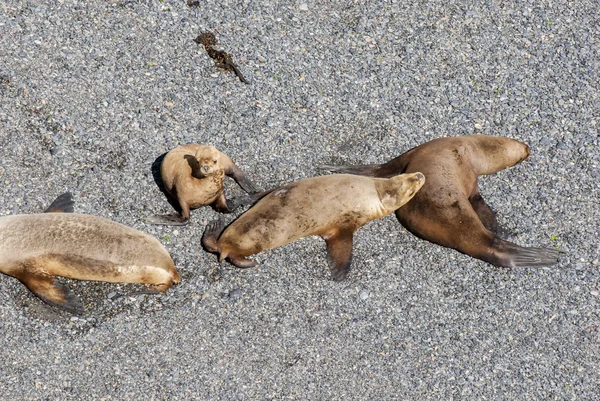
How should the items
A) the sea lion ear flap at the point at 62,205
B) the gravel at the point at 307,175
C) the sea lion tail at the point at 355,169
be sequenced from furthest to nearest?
1. the sea lion tail at the point at 355,169
2. the sea lion ear flap at the point at 62,205
3. the gravel at the point at 307,175

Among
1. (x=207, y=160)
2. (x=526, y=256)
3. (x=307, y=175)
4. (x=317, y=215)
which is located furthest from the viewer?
(x=307, y=175)

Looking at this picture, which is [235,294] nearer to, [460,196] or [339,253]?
[339,253]

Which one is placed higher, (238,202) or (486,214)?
(238,202)

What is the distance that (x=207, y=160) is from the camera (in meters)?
6.22

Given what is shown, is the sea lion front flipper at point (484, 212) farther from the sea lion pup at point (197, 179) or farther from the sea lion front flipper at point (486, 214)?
the sea lion pup at point (197, 179)

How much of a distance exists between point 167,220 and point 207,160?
763 millimetres

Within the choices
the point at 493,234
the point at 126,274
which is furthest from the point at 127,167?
the point at 493,234

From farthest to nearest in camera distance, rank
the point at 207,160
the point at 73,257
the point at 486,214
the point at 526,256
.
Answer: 1. the point at 486,214
2. the point at 526,256
3. the point at 207,160
4. the point at 73,257

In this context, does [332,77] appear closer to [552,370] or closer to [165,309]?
[165,309]

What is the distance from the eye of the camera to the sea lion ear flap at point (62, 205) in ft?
21.4

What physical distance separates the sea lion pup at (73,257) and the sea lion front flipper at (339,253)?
4.74ft

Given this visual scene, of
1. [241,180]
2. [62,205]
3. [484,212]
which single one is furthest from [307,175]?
[62,205]

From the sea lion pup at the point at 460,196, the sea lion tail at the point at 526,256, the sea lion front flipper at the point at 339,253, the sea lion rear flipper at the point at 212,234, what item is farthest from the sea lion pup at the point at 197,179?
the sea lion tail at the point at 526,256

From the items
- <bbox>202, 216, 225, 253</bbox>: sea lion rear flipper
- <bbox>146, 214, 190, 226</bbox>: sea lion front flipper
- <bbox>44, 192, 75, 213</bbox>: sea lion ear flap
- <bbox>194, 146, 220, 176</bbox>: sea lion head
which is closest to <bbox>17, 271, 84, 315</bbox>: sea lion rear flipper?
<bbox>44, 192, 75, 213</bbox>: sea lion ear flap
